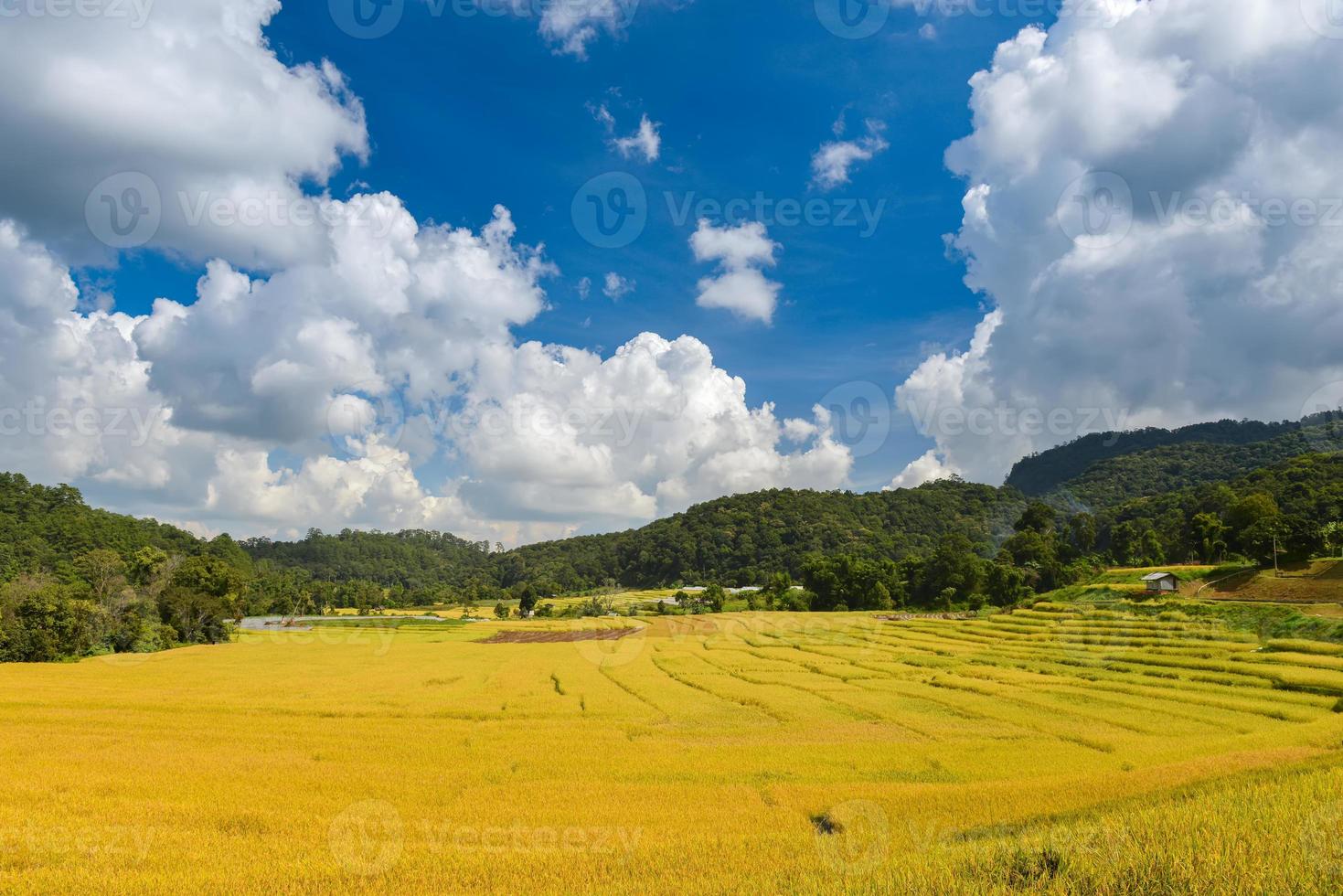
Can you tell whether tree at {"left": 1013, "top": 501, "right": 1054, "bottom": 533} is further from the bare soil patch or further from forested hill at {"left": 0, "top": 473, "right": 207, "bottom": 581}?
forested hill at {"left": 0, "top": 473, "right": 207, "bottom": 581}

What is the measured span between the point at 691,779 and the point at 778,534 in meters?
148

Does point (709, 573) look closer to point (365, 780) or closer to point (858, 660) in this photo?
point (858, 660)

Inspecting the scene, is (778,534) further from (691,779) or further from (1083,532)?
(691,779)

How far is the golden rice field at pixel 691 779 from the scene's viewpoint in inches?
397

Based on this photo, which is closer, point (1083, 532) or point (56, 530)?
point (56, 530)

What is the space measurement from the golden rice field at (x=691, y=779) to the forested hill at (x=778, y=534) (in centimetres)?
11539

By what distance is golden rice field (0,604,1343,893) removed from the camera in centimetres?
1008

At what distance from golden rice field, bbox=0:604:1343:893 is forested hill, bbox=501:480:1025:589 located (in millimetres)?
115386

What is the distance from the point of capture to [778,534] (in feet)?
537

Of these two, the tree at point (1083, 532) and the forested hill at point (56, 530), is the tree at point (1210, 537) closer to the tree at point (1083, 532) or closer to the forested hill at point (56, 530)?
the tree at point (1083, 532)

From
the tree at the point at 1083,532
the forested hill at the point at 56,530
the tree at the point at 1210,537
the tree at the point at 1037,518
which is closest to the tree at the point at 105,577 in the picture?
the forested hill at the point at 56,530

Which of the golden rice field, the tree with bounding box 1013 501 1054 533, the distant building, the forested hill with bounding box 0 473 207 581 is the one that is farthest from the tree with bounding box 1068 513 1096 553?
the forested hill with bounding box 0 473 207 581

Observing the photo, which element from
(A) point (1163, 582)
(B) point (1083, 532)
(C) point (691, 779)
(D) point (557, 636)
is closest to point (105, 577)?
(D) point (557, 636)

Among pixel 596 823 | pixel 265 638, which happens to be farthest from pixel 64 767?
pixel 265 638
